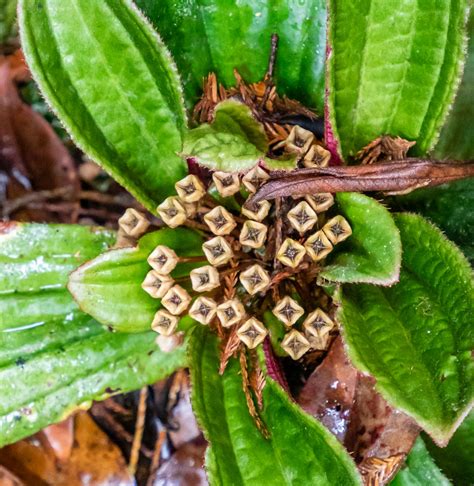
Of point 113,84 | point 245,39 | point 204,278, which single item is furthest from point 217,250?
point 245,39

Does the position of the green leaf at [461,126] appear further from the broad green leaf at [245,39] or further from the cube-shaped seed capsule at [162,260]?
the cube-shaped seed capsule at [162,260]

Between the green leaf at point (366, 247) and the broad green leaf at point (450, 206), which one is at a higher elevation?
the green leaf at point (366, 247)

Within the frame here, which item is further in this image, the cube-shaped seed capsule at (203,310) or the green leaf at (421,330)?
the cube-shaped seed capsule at (203,310)

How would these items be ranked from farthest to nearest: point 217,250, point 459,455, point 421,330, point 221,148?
point 459,455, point 217,250, point 421,330, point 221,148

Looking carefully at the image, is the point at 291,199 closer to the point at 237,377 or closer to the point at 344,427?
the point at 237,377

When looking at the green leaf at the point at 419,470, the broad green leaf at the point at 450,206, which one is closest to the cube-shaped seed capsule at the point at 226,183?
the broad green leaf at the point at 450,206

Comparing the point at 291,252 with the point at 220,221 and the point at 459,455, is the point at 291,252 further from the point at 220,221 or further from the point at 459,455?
the point at 459,455
